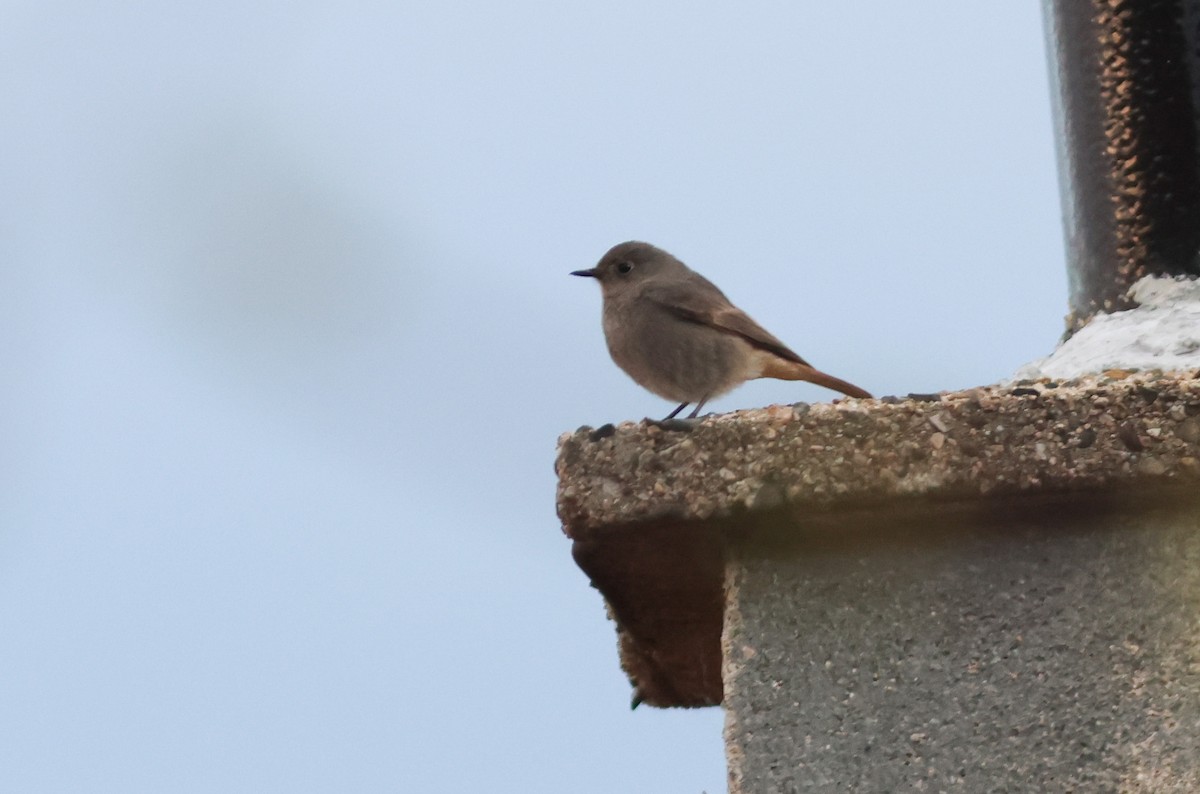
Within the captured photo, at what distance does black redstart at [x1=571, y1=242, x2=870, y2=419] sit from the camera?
505cm

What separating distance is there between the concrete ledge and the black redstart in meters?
2.63

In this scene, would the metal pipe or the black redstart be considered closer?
the metal pipe

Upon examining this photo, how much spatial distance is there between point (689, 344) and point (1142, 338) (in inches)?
102

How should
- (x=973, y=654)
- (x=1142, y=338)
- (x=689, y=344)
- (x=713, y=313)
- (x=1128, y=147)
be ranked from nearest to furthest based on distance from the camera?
(x=973, y=654), (x=1142, y=338), (x=1128, y=147), (x=689, y=344), (x=713, y=313)

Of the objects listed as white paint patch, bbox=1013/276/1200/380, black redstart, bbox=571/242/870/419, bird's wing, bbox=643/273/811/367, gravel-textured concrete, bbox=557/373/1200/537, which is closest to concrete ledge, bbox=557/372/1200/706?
gravel-textured concrete, bbox=557/373/1200/537

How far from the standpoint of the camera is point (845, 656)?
2100mm

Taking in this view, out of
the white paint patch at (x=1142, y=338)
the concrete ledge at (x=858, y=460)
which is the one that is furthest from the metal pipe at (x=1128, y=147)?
the concrete ledge at (x=858, y=460)

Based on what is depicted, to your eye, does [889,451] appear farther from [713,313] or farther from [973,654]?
[713,313]

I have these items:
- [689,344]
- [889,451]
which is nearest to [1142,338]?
[889,451]

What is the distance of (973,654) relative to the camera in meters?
2.05

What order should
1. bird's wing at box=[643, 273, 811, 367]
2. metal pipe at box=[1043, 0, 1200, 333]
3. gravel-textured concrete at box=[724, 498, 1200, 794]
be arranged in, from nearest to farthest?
gravel-textured concrete at box=[724, 498, 1200, 794], metal pipe at box=[1043, 0, 1200, 333], bird's wing at box=[643, 273, 811, 367]

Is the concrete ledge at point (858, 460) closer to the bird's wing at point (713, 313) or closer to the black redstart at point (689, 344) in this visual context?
the black redstart at point (689, 344)

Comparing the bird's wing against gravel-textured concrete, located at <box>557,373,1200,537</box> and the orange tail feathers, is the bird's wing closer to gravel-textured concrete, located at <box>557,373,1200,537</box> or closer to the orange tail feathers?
the orange tail feathers

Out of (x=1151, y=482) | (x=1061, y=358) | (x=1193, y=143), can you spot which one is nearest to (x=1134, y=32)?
(x=1193, y=143)
